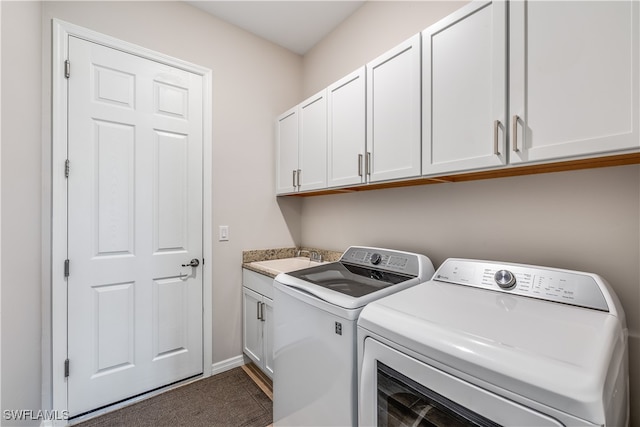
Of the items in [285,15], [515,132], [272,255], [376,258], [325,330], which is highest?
[285,15]

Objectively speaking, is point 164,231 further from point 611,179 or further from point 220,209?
point 611,179

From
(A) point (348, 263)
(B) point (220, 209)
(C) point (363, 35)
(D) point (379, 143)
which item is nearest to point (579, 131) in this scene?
(D) point (379, 143)

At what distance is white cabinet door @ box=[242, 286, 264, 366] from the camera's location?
2076 millimetres

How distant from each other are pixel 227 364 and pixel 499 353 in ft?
7.09

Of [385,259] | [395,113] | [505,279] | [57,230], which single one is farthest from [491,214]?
[57,230]

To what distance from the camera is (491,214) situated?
55.2 inches

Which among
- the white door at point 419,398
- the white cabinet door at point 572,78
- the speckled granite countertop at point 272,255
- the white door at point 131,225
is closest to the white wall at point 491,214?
the speckled granite countertop at point 272,255

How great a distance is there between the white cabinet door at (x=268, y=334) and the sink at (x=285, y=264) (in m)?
0.22

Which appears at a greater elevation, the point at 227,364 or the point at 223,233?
the point at 223,233

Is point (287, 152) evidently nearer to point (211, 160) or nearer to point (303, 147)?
point (303, 147)

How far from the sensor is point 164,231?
1992mm

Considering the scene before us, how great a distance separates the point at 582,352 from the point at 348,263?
1.27 meters

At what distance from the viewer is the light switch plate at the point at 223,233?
7.33ft

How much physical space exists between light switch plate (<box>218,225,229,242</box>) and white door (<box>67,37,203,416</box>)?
156 millimetres
